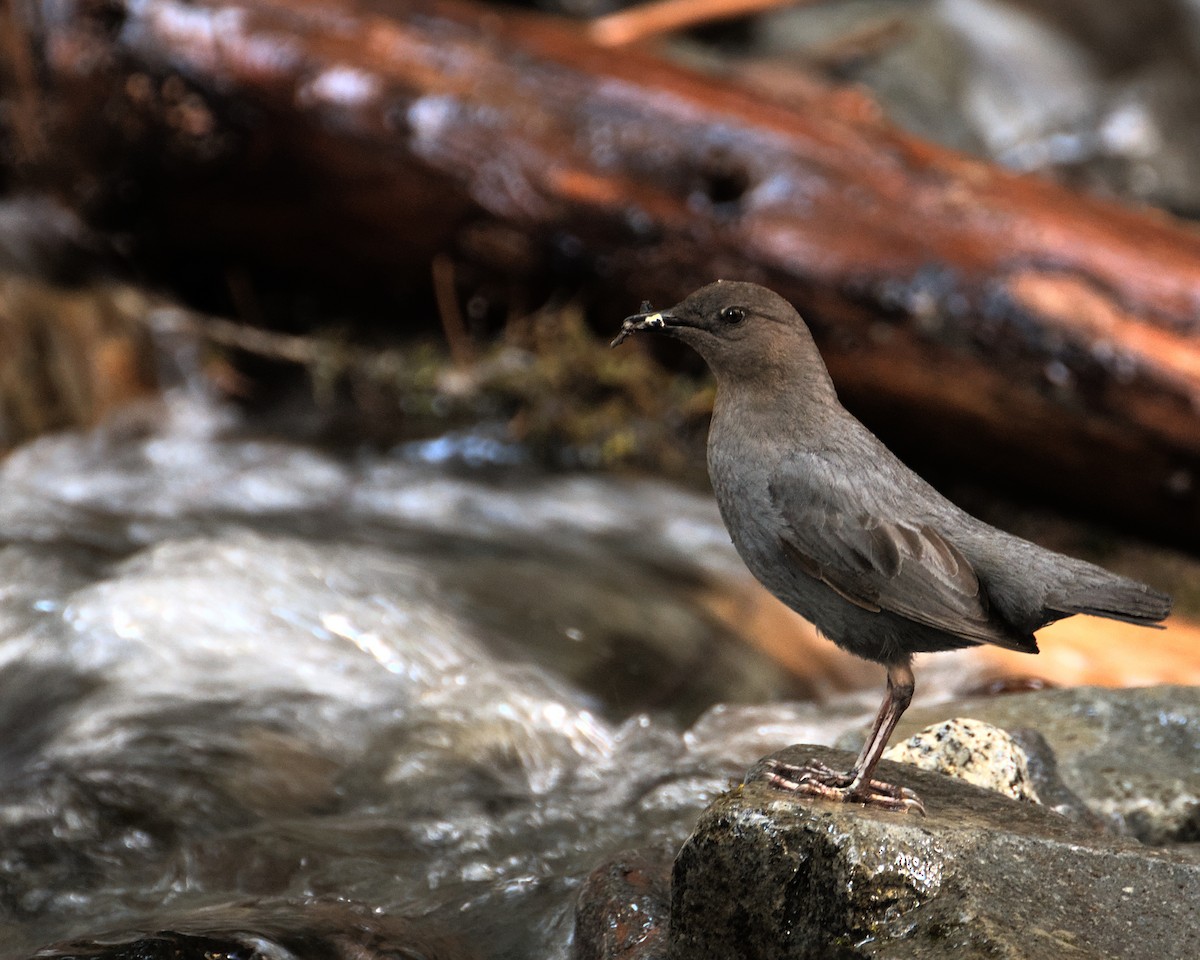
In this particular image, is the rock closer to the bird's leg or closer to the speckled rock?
the bird's leg

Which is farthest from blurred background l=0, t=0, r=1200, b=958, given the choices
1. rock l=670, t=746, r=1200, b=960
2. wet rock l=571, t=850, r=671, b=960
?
rock l=670, t=746, r=1200, b=960

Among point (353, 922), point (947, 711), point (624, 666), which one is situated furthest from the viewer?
point (624, 666)

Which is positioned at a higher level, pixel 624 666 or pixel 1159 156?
pixel 1159 156

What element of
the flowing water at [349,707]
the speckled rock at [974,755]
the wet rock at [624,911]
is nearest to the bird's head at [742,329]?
the speckled rock at [974,755]

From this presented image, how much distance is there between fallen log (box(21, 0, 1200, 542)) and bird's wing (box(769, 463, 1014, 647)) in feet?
11.5

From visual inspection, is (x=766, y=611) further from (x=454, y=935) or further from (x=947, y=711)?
(x=454, y=935)

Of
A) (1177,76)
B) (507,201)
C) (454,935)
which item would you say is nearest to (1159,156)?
(1177,76)

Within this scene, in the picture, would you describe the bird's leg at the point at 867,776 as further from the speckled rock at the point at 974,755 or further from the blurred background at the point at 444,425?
the blurred background at the point at 444,425

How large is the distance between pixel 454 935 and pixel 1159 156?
10999 mm

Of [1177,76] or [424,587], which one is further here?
[1177,76]

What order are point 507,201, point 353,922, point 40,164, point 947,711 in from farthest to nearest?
point 40,164 → point 507,201 → point 947,711 → point 353,922

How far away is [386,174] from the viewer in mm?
7188

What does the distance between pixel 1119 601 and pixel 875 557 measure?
53cm

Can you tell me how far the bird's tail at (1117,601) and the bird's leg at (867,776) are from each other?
0.44 meters
